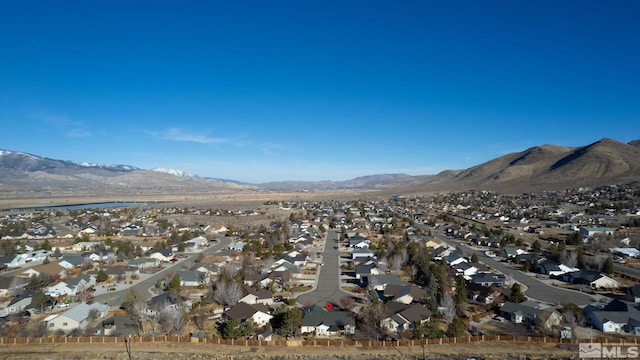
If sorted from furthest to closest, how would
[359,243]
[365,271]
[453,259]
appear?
[359,243]
[453,259]
[365,271]

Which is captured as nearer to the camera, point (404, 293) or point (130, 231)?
point (404, 293)

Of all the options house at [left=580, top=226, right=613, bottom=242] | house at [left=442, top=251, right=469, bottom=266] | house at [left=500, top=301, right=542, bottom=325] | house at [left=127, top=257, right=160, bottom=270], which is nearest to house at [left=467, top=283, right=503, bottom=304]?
house at [left=500, top=301, right=542, bottom=325]

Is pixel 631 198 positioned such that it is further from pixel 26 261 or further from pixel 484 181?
pixel 26 261

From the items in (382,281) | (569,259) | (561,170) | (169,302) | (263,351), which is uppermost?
(561,170)

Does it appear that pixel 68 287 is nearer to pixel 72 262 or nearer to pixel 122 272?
pixel 122 272

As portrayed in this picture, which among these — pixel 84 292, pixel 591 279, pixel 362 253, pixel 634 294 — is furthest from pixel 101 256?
pixel 634 294

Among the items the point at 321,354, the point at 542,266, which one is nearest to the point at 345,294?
the point at 321,354

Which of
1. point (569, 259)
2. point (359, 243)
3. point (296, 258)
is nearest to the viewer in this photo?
point (569, 259)

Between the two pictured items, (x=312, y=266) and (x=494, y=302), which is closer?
(x=494, y=302)
